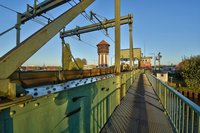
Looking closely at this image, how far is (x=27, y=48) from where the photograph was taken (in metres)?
1.66

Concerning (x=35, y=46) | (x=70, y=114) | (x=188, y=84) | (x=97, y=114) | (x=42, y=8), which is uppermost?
(x=42, y=8)

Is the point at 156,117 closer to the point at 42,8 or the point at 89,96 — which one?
the point at 89,96

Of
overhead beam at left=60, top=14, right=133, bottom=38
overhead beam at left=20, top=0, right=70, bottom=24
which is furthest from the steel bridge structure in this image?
overhead beam at left=60, top=14, right=133, bottom=38

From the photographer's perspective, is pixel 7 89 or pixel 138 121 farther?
pixel 138 121

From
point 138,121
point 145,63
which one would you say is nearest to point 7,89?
point 138,121

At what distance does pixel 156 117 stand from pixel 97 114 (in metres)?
2.25

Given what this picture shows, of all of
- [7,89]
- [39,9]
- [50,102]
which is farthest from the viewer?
[39,9]

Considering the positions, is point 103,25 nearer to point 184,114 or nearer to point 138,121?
point 138,121

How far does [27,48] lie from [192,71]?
25.4 metres

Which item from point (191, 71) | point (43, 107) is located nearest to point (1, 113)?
point (43, 107)

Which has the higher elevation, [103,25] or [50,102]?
[103,25]

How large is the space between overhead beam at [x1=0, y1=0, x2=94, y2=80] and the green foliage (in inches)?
963

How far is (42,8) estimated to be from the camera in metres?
9.81

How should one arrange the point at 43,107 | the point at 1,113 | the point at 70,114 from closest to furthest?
the point at 1,113 → the point at 43,107 → the point at 70,114
